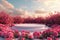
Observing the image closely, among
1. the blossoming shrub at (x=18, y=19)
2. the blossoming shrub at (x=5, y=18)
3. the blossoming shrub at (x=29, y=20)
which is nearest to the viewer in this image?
the blossoming shrub at (x=5, y=18)

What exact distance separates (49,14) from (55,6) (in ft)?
1.12

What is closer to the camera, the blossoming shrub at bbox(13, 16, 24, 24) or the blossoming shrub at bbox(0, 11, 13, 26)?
Answer: the blossoming shrub at bbox(0, 11, 13, 26)

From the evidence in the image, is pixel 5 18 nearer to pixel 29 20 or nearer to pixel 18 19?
pixel 18 19

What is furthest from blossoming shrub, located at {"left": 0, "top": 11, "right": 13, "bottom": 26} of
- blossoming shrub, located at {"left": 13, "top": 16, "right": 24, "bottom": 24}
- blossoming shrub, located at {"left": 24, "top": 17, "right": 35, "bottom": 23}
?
blossoming shrub, located at {"left": 24, "top": 17, "right": 35, "bottom": 23}

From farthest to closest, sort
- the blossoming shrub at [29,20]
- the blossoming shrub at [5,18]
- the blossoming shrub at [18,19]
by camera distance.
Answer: the blossoming shrub at [29,20] < the blossoming shrub at [18,19] < the blossoming shrub at [5,18]

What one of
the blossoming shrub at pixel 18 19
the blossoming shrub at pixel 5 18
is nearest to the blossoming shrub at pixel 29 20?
the blossoming shrub at pixel 18 19

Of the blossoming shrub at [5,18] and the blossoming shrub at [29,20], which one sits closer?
the blossoming shrub at [5,18]

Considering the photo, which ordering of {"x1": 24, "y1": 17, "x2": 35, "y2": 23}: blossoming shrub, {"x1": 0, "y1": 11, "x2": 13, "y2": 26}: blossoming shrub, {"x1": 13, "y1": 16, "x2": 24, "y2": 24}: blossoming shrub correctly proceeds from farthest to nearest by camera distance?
{"x1": 24, "y1": 17, "x2": 35, "y2": 23}: blossoming shrub, {"x1": 13, "y1": 16, "x2": 24, "y2": 24}: blossoming shrub, {"x1": 0, "y1": 11, "x2": 13, "y2": 26}: blossoming shrub

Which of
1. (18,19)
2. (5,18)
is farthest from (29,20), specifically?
(5,18)

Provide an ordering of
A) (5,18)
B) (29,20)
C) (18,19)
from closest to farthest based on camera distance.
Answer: (5,18) → (18,19) → (29,20)

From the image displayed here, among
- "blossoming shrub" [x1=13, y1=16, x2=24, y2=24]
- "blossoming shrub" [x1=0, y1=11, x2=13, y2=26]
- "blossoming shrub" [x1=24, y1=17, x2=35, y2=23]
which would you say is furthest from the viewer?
"blossoming shrub" [x1=24, y1=17, x2=35, y2=23]

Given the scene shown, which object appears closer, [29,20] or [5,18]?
[5,18]

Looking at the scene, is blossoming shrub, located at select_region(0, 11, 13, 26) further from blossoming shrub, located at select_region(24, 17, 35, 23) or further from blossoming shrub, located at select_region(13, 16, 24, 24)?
blossoming shrub, located at select_region(24, 17, 35, 23)

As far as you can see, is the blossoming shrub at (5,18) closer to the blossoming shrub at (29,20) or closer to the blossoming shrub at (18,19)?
the blossoming shrub at (18,19)
